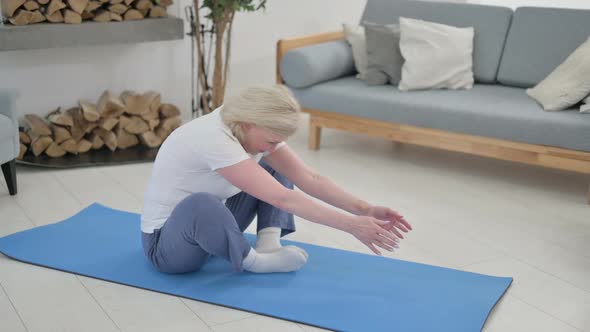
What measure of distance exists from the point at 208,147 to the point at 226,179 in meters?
0.12

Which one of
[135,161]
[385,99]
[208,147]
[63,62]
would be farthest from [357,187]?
[63,62]

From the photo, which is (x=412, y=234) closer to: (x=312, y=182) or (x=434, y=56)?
(x=312, y=182)

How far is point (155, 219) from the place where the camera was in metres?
2.63

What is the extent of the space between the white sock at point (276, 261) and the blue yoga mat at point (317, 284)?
25 millimetres

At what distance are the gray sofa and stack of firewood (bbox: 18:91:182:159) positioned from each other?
75 centimetres

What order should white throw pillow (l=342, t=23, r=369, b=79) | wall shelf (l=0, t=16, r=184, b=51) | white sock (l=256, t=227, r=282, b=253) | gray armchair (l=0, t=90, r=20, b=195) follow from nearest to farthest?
white sock (l=256, t=227, r=282, b=253)
gray armchair (l=0, t=90, r=20, b=195)
wall shelf (l=0, t=16, r=184, b=51)
white throw pillow (l=342, t=23, r=369, b=79)

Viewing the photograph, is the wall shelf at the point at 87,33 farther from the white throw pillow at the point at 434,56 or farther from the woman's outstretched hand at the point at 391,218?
the woman's outstretched hand at the point at 391,218

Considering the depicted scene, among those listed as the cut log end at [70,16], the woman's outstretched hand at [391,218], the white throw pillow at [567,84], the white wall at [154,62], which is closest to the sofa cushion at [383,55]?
the white throw pillow at [567,84]

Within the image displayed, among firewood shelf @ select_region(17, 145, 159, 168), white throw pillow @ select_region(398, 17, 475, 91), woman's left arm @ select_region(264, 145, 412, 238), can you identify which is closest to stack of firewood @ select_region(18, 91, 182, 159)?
firewood shelf @ select_region(17, 145, 159, 168)

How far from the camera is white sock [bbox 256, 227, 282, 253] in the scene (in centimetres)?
278

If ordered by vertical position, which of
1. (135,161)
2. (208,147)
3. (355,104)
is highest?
(208,147)

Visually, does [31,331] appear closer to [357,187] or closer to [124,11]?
[357,187]

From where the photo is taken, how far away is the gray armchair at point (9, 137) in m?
3.46

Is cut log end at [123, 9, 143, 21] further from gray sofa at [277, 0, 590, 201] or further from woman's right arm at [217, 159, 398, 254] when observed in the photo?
woman's right arm at [217, 159, 398, 254]
